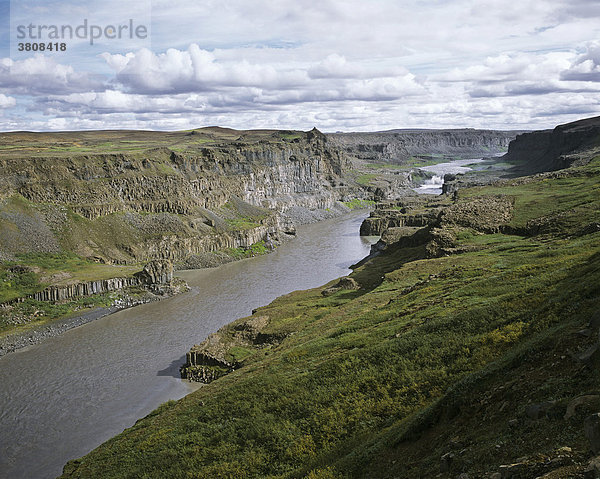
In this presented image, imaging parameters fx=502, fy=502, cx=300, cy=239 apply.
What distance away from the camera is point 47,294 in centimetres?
7350

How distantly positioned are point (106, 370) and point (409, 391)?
133 ft

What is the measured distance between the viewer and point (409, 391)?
21.6 metres

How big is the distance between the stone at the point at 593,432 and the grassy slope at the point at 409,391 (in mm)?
614

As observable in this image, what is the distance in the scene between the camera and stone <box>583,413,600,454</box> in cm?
955

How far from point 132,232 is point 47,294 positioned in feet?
110

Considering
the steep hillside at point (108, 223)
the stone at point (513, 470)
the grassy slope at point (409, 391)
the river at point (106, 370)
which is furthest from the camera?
the steep hillside at point (108, 223)

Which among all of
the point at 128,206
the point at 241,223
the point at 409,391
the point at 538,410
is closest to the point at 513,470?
the point at 538,410

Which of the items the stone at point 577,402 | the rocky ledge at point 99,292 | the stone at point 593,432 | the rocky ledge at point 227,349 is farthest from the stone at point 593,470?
the rocky ledge at point 99,292

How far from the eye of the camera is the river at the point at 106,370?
3983 cm

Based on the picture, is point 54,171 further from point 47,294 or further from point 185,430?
point 185,430

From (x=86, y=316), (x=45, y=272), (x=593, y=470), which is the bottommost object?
(x=86, y=316)

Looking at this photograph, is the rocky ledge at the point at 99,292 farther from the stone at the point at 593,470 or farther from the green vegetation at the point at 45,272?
the stone at the point at 593,470

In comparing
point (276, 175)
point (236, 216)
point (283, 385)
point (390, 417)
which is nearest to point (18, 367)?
point (283, 385)

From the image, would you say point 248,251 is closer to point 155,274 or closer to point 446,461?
point 155,274
